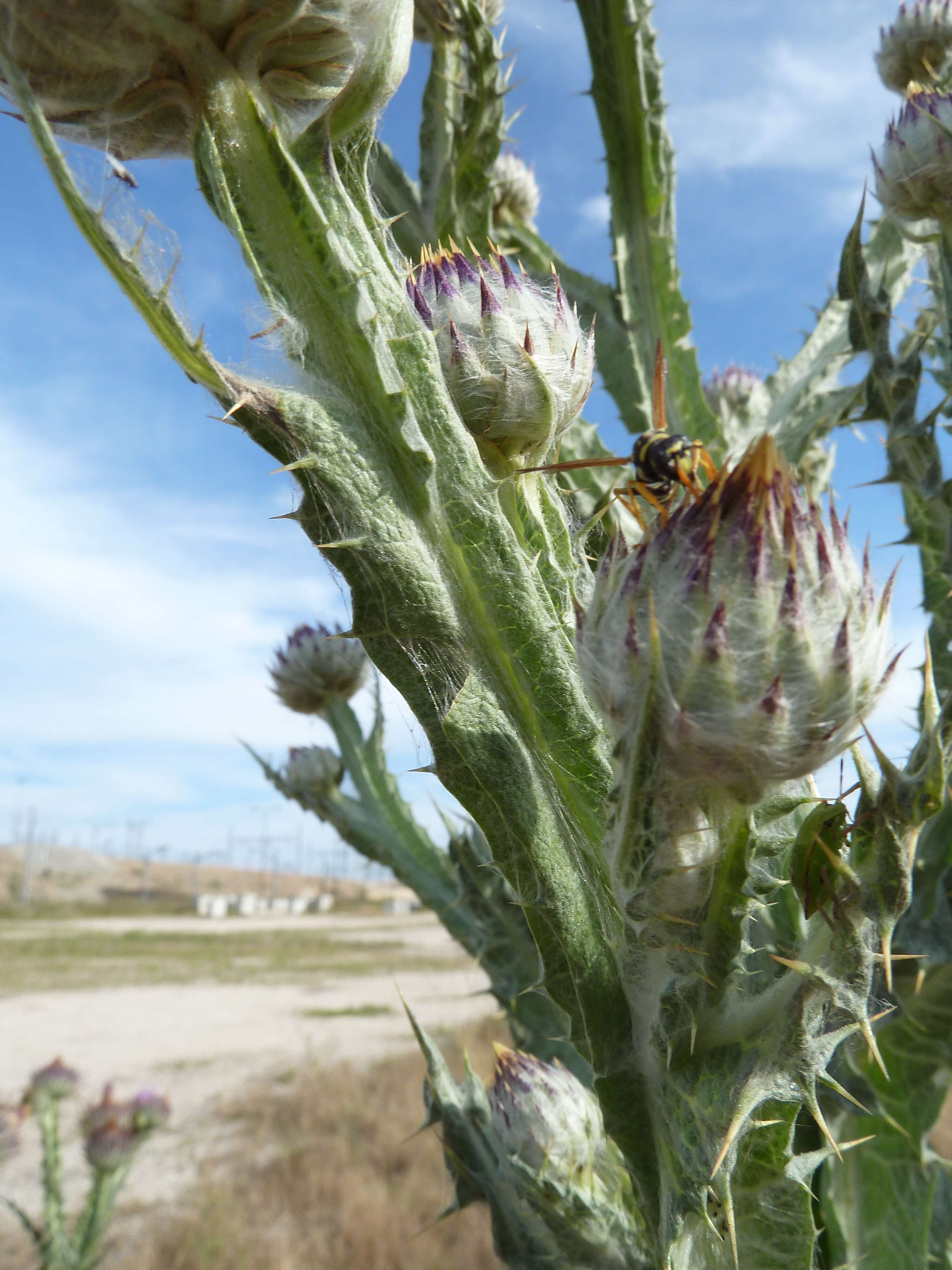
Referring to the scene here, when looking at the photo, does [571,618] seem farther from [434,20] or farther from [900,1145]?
[434,20]

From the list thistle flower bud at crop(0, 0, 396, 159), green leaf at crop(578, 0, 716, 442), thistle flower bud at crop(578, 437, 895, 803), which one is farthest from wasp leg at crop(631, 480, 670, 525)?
green leaf at crop(578, 0, 716, 442)

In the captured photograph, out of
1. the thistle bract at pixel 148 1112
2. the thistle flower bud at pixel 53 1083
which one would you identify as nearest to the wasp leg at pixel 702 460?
the thistle bract at pixel 148 1112

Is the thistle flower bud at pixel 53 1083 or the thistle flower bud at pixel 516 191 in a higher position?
the thistle flower bud at pixel 516 191

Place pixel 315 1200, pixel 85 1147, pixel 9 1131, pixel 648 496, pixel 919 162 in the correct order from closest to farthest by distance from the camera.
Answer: pixel 648 496, pixel 919 162, pixel 85 1147, pixel 9 1131, pixel 315 1200

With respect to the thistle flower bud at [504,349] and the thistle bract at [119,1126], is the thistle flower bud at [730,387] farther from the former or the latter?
the thistle bract at [119,1126]

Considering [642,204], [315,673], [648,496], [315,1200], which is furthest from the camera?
[315,1200]

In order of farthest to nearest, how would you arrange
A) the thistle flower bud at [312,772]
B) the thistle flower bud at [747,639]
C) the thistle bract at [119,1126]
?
the thistle bract at [119,1126] < the thistle flower bud at [312,772] < the thistle flower bud at [747,639]

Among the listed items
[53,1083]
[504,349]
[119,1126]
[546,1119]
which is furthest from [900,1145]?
[53,1083]
